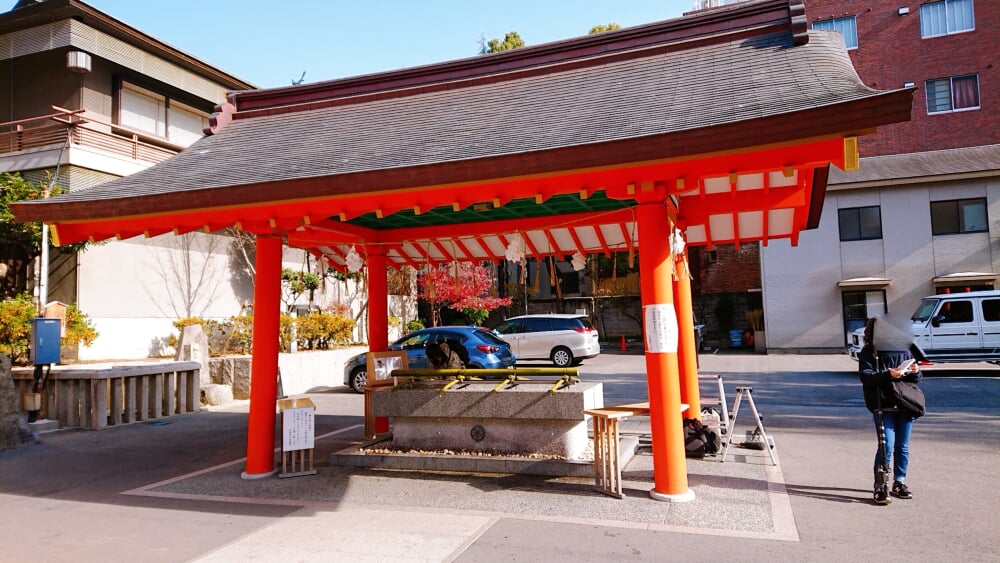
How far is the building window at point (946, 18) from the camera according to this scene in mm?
23828

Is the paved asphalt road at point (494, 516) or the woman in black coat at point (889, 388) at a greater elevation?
the woman in black coat at point (889, 388)

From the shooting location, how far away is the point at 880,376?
5398 millimetres

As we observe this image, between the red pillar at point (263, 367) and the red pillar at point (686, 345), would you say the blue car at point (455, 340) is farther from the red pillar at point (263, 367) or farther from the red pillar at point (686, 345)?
the red pillar at point (263, 367)

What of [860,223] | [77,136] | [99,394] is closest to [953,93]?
[860,223]

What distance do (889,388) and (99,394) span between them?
11980 mm

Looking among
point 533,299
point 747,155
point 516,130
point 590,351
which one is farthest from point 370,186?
point 533,299

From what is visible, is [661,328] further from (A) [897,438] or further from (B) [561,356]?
(B) [561,356]

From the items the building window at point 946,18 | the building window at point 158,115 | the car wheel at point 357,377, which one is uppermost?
the building window at point 946,18

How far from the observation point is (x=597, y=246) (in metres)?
9.67

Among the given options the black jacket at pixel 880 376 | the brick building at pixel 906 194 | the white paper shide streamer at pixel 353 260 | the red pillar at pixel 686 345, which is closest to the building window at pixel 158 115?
the white paper shide streamer at pixel 353 260

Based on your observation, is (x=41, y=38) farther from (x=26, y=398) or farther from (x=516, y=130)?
(x=516, y=130)

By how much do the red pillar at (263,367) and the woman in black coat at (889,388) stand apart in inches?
247

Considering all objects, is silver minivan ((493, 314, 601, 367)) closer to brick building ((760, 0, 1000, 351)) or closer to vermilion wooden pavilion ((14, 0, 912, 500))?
brick building ((760, 0, 1000, 351))

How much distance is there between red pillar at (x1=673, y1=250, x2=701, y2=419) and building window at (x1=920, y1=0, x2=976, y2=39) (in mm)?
24840
